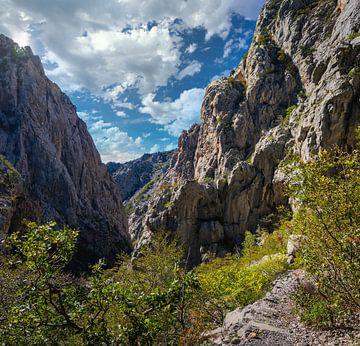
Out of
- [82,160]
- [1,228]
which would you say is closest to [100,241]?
[82,160]

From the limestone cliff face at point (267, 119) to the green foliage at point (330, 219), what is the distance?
40038 mm

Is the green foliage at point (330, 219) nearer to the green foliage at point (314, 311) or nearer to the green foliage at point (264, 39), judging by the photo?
the green foliage at point (314, 311)

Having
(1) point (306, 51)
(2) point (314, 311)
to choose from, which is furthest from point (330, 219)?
(1) point (306, 51)

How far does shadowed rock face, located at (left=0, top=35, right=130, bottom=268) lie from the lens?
92750 millimetres

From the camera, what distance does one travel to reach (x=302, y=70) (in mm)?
77812

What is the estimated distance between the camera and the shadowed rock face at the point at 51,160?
92750mm

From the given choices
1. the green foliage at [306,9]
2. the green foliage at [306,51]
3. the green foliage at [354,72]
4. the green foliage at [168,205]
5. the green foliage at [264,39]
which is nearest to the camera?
the green foliage at [354,72]

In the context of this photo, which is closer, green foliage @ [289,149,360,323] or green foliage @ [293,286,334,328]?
green foliage @ [289,149,360,323]

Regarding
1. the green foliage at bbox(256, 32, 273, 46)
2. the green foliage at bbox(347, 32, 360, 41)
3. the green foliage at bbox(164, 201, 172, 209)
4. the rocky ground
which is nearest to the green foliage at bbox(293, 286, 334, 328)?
the rocky ground

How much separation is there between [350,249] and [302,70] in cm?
8133

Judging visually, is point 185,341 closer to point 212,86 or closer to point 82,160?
point 212,86

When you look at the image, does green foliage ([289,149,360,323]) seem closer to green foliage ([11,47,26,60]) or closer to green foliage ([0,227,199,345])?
green foliage ([0,227,199,345])

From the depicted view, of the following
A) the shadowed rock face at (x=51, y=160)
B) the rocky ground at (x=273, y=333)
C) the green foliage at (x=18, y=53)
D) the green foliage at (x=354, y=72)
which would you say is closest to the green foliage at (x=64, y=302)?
the rocky ground at (x=273, y=333)

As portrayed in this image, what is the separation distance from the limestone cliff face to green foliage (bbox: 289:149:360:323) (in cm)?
4004
